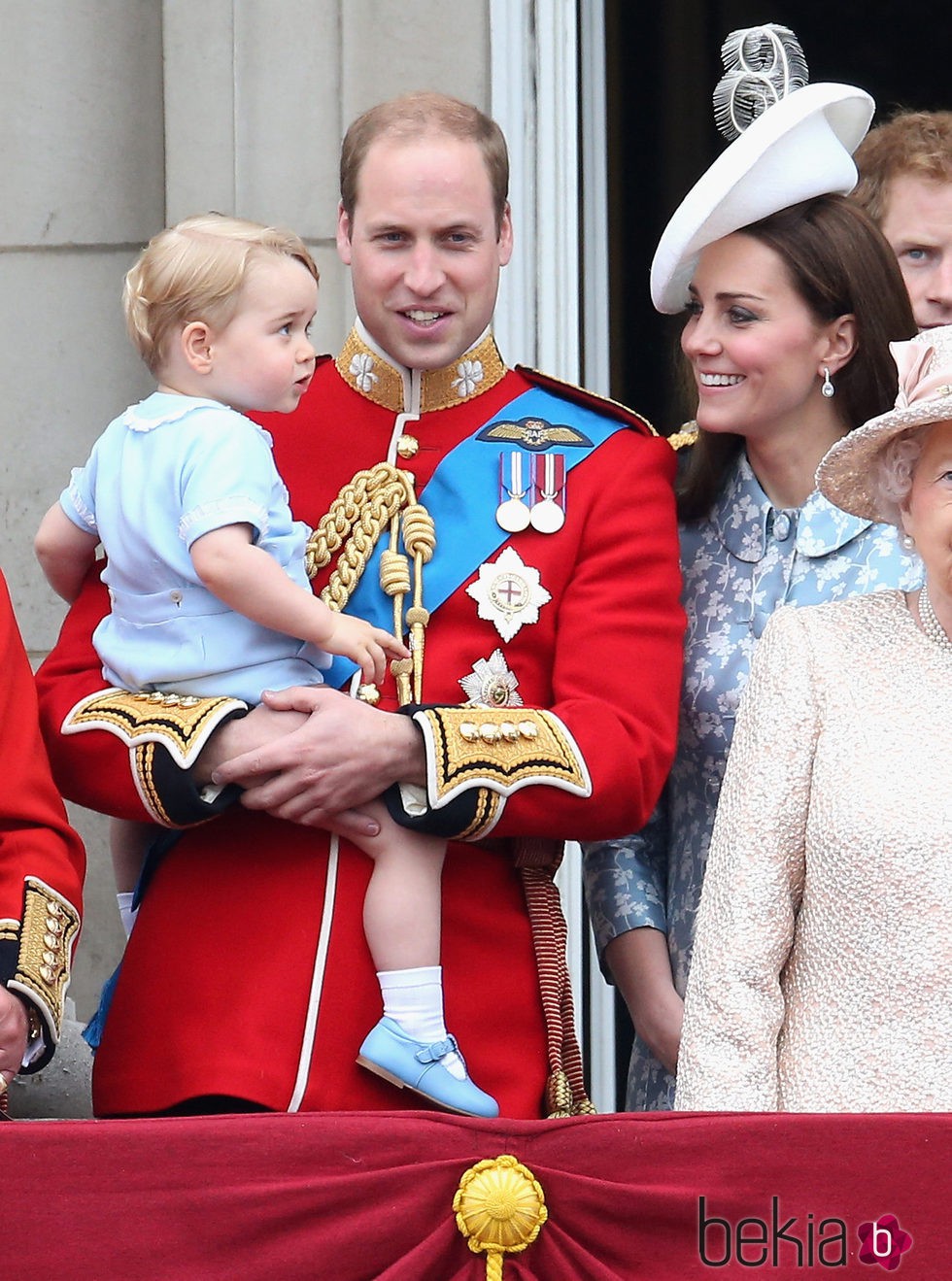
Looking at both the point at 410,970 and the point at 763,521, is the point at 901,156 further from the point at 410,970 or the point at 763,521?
the point at 410,970

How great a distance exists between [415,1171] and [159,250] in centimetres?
117

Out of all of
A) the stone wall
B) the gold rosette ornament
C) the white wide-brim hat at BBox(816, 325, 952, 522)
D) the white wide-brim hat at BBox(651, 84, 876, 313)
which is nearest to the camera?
the gold rosette ornament

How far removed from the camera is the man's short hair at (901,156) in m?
3.29

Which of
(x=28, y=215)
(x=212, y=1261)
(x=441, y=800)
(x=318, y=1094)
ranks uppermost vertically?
(x=28, y=215)

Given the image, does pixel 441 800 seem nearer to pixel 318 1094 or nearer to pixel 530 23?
pixel 318 1094

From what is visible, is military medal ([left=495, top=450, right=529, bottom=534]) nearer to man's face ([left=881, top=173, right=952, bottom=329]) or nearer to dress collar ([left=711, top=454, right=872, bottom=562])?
dress collar ([left=711, top=454, right=872, bottom=562])

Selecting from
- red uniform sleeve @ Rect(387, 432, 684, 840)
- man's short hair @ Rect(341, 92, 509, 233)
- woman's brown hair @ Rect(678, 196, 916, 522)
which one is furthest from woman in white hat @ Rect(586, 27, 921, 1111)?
man's short hair @ Rect(341, 92, 509, 233)

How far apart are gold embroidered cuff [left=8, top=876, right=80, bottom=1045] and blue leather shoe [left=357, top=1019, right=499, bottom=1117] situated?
0.35m

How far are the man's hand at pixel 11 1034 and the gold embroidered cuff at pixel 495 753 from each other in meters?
0.50

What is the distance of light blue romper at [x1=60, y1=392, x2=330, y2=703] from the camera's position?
250 centimetres

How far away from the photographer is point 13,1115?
309 centimetres

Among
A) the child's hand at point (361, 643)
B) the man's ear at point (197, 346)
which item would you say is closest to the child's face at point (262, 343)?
the man's ear at point (197, 346)

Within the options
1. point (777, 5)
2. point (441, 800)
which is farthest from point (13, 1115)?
point (777, 5)

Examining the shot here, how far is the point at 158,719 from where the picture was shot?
2.48 metres
